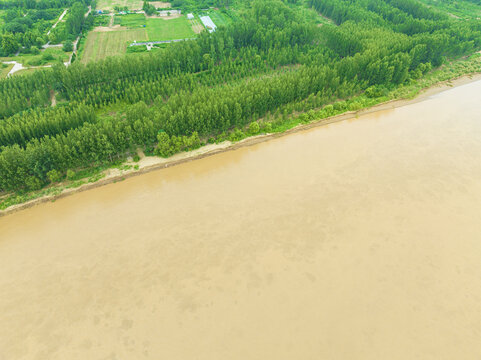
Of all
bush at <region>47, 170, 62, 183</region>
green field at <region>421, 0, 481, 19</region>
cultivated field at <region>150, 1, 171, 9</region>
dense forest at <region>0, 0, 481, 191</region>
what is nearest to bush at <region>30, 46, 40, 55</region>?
dense forest at <region>0, 0, 481, 191</region>

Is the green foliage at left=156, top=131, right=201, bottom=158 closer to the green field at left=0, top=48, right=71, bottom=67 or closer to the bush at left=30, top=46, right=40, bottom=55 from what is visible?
the green field at left=0, top=48, right=71, bottom=67

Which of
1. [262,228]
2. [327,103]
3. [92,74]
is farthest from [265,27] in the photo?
[262,228]

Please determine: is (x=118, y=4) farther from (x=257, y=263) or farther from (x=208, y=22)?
(x=257, y=263)

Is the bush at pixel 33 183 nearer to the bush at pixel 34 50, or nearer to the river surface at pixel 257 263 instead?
the river surface at pixel 257 263

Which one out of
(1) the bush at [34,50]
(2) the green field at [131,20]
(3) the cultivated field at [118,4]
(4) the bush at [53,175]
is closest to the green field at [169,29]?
(2) the green field at [131,20]

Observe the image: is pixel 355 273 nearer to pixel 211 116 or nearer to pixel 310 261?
pixel 310 261

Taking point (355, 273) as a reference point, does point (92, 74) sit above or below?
above

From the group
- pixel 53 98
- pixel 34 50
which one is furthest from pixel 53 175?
pixel 34 50
